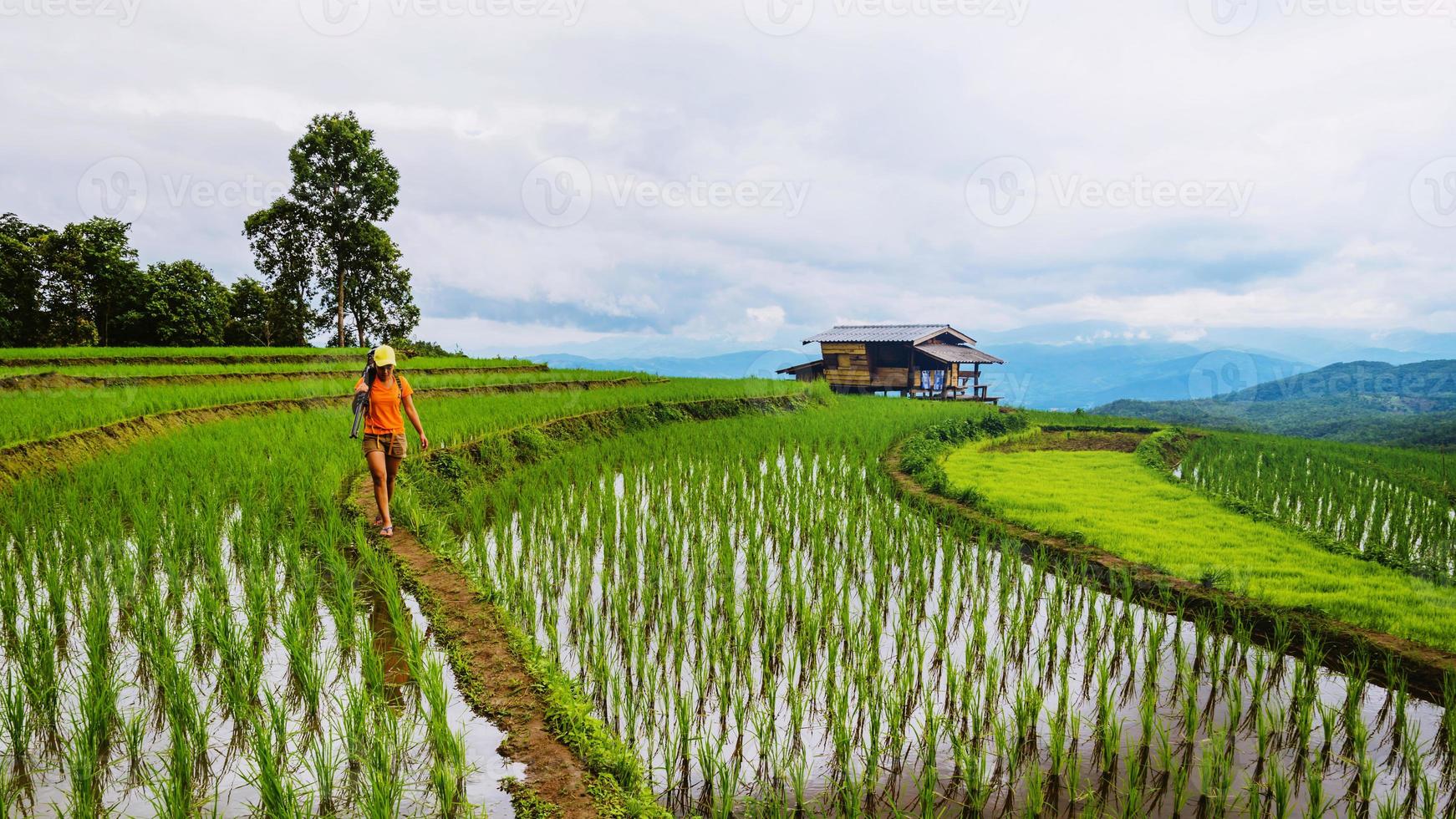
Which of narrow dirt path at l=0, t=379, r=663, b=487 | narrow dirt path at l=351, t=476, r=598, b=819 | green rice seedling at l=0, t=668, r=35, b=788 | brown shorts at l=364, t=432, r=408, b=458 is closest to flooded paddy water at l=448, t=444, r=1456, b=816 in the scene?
narrow dirt path at l=351, t=476, r=598, b=819

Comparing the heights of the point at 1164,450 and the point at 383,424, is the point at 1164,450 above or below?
below

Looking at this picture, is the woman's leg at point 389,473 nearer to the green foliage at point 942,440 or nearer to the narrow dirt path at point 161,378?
the green foliage at point 942,440

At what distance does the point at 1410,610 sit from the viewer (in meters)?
4.64

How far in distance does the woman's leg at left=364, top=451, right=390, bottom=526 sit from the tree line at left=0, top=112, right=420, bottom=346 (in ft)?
75.1

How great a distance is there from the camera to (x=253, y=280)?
2742cm

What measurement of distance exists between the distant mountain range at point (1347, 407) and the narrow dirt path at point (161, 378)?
83.4 feet

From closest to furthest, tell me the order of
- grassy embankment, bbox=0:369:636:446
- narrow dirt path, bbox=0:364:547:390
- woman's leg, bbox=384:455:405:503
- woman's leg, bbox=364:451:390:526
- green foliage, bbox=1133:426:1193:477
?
1. woman's leg, bbox=364:451:390:526
2. woman's leg, bbox=384:455:405:503
3. grassy embankment, bbox=0:369:636:446
4. narrow dirt path, bbox=0:364:547:390
5. green foliage, bbox=1133:426:1193:477

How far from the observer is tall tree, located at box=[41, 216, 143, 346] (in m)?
23.2

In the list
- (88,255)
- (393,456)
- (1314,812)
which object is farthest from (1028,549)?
(88,255)

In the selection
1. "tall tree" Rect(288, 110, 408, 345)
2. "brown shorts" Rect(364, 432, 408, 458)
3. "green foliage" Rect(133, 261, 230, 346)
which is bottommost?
"brown shorts" Rect(364, 432, 408, 458)

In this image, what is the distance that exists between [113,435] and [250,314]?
75.5 feet

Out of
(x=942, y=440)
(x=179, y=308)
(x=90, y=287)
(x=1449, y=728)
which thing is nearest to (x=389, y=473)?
(x=1449, y=728)

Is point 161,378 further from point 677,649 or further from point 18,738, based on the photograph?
point 677,649

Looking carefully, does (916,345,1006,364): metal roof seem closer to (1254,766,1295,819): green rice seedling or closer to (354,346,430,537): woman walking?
(354,346,430,537): woman walking
